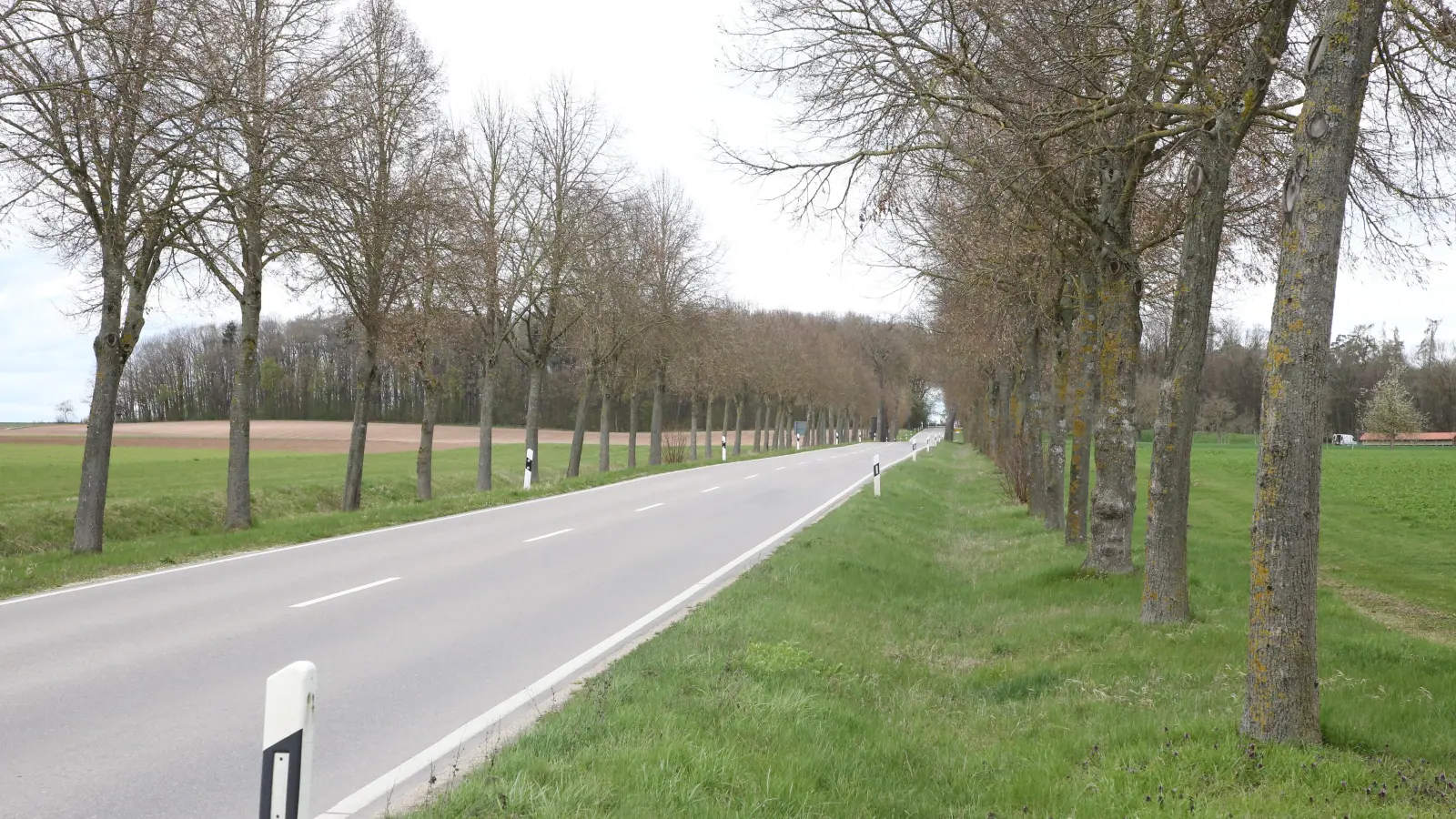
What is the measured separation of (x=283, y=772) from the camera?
282cm

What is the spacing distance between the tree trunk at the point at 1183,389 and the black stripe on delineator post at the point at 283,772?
24.8 ft

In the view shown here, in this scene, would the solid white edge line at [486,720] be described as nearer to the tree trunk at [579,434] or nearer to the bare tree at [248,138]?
the bare tree at [248,138]

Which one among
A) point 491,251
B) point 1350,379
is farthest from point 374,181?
point 1350,379

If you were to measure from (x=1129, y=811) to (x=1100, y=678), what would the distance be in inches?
110

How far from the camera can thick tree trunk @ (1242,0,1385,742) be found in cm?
503

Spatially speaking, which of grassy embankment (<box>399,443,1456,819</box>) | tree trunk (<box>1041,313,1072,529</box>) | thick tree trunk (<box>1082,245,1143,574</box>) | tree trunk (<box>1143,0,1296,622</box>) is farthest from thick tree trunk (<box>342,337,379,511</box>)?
tree trunk (<box>1143,0,1296,622</box>)

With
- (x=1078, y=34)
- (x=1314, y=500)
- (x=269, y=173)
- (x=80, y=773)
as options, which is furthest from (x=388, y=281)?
(x=1314, y=500)

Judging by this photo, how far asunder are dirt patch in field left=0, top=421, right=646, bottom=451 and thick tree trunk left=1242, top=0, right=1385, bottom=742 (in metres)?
54.0

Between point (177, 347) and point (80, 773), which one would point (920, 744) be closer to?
point (80, 773)

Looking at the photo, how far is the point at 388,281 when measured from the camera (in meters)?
22.1

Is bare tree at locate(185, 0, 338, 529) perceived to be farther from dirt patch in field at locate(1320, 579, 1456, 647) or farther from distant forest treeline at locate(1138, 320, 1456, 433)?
distant forest treeline at locate(1138, 320, 1456, 433)

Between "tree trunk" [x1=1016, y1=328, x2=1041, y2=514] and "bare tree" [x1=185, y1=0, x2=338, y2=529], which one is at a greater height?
"bare tree" [x1=185, y1=0, x2=338, y2=529]

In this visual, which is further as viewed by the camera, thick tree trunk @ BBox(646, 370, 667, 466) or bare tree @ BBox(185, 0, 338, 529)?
thick tree trunk @ BBox(646, 370, 667, 466)

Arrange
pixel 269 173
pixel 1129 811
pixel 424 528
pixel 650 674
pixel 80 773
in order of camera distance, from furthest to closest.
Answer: pixel 424 528, pixel 269 173, pixel 650 674, pixel 80 773, pixel 1129 811
